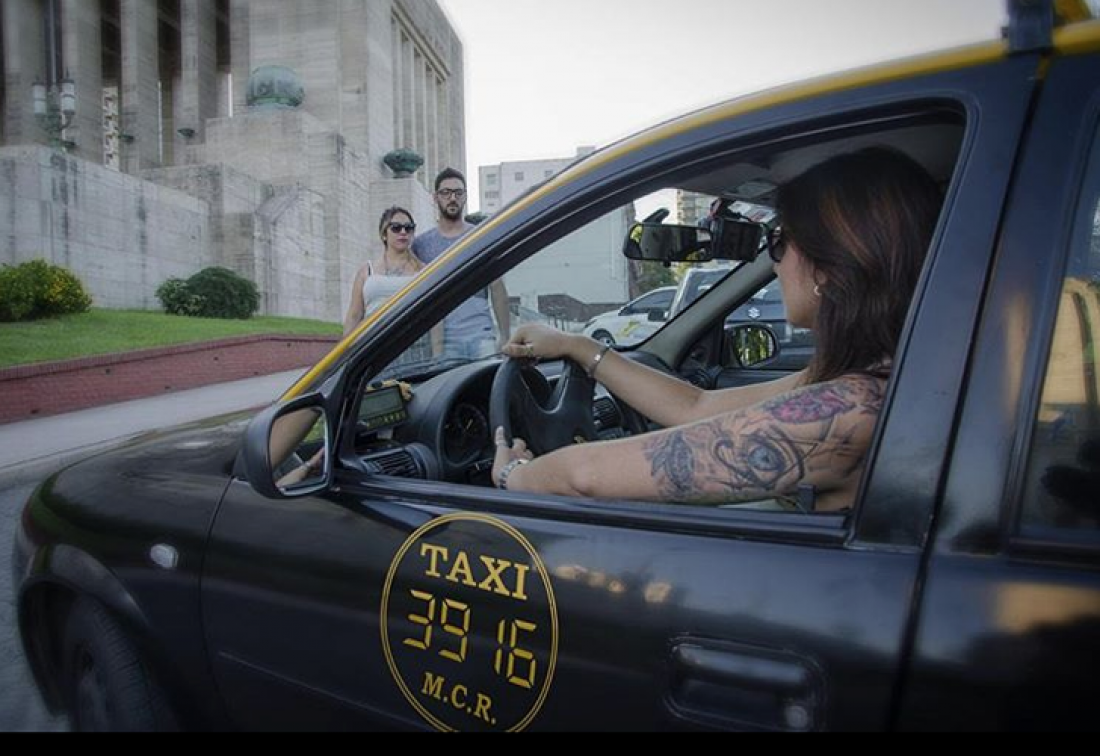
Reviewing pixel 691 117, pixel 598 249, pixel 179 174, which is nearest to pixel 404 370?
pixel 691 117

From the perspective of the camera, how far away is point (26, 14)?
30438 millimetres

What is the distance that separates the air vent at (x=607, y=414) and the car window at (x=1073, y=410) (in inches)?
64.7

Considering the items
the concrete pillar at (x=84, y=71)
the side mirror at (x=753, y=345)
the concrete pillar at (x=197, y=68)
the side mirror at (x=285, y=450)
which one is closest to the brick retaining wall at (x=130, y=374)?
the side mirror at (x=753, y=345)

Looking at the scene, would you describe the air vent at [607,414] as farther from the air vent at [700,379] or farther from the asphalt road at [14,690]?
the asphalt road at [14,690]

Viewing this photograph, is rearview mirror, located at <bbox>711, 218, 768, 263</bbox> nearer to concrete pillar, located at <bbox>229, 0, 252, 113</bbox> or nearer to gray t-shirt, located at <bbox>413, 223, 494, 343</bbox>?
gray t-shirt, located at <bbox>413, 223, 494, 343</bbox>

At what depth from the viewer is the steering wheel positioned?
2023mm

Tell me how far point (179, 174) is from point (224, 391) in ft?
44.3

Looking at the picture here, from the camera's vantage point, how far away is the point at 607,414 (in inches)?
103

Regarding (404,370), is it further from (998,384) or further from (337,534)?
(998,384)

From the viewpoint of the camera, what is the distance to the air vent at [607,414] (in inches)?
101

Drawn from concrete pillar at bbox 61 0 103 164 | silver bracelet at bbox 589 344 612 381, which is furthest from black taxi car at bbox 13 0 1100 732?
concrete pillar at bbox 61 0 103 164

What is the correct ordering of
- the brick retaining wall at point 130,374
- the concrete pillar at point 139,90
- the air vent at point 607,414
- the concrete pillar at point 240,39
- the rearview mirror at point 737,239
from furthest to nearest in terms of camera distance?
the concrete pillar at point 240,39 → the concrete pillar at point 139,90 → the brick retaining wall at point 130,374 → the rearview mirror at point 737,239 → the air vent at point 607,414

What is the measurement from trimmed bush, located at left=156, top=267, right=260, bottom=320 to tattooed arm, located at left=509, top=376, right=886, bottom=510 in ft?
64.2

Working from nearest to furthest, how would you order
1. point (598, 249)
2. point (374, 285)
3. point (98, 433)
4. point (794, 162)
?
point (794, 162) < point (598, 249) < point (374, 285) < point (98, 433)
